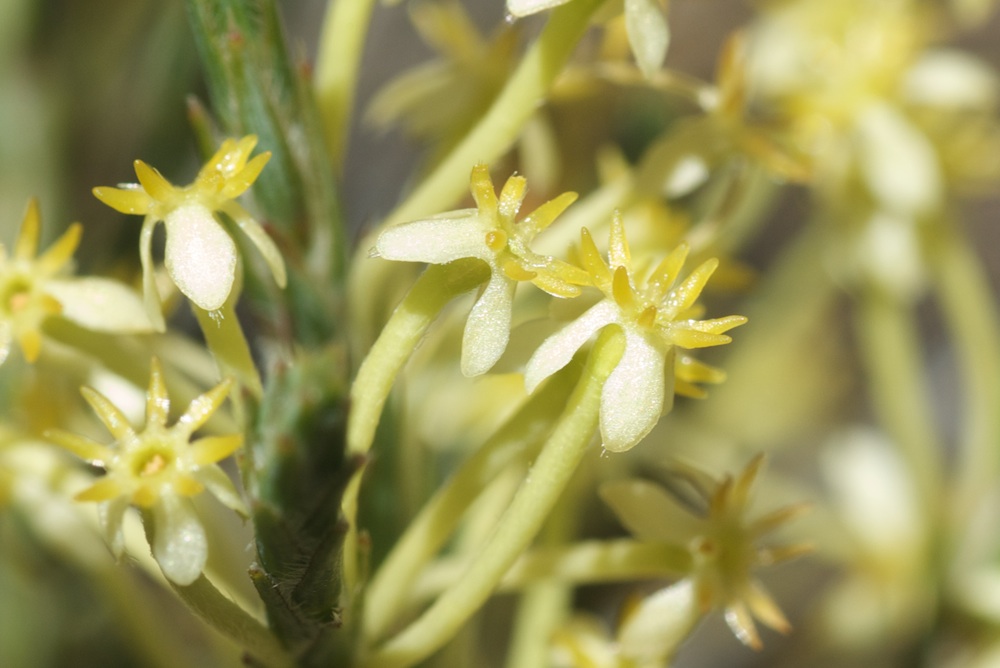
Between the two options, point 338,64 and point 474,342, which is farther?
point 338,64

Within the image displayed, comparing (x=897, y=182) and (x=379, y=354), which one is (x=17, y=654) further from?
(x=897, y=182)

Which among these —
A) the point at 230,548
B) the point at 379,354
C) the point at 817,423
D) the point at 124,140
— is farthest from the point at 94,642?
the point at 817,423

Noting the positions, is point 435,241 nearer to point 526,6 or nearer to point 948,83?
point 526,6

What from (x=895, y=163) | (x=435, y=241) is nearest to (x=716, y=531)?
(x=435, y=241)

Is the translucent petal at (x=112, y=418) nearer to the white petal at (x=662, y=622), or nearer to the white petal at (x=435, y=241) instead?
the white petal at (x=435, y=241)

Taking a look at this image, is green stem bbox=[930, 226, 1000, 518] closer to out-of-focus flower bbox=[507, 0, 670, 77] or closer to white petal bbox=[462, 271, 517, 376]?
out-of-focus flower bbox=[507, 0, 670, 77]

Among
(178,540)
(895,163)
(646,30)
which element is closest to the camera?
(178,540)
